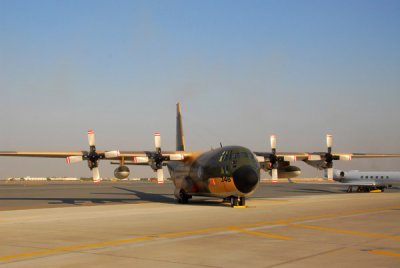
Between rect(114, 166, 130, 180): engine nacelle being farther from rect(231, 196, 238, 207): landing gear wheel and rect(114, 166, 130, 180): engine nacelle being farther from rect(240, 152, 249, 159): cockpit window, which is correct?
rect(240, 152, 249, 159): cockpit window

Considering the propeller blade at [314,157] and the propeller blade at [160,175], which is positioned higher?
the propeller blade at [314,157]

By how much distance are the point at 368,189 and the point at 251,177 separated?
1665 inches

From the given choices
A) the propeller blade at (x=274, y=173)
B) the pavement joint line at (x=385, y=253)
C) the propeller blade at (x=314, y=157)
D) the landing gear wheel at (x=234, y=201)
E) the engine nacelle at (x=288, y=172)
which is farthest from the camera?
the propeller blade at (x=314, y=157)

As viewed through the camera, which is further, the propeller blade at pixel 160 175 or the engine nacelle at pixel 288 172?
the engine nacelle at pixel 288 172

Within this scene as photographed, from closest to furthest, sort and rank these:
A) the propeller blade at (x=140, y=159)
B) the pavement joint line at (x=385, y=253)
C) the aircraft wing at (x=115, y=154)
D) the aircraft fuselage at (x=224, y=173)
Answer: the pavement joint line at (x=385, y=253) → the aircraft fuselage at (x=224, y=173) → the aircraft wing at (x=115, y=154) → the propeller blade at (x=140, y=159)

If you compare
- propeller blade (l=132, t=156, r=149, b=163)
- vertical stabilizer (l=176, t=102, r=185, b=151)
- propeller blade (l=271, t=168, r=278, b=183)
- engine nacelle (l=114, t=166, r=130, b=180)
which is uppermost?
vertical stabilizer (l=176, t=102, r=185, b=151)

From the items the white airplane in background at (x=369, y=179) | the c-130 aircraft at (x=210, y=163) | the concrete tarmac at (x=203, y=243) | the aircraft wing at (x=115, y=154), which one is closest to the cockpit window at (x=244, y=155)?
the c-130 aircraft at (x=210, y=163)

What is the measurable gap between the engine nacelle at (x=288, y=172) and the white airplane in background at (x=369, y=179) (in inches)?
1086

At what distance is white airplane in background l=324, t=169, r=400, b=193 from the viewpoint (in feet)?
210

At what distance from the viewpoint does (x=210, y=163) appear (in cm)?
3136

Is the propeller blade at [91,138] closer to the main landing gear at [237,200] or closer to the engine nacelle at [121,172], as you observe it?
the engine nacelle at [121,172]

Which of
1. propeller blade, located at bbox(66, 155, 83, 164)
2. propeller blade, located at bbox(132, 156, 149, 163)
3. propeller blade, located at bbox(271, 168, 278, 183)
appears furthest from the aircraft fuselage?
propeller blade, located at bbox(66, 155, 83, 164)

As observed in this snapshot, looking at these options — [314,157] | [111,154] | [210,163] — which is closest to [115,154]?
[111,154]

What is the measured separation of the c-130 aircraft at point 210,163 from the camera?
29281mm
